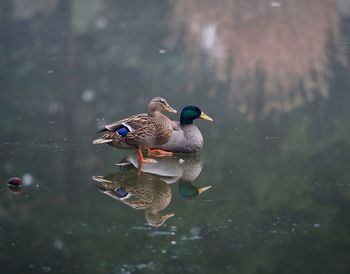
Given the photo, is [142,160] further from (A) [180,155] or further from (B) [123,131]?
(A) [180,155]

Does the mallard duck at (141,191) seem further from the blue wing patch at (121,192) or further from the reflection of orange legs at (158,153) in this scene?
the reflection of orange legs at (158,153)

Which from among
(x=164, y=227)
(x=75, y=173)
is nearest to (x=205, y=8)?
(x=75, y=173)

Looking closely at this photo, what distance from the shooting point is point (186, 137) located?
6289 mm

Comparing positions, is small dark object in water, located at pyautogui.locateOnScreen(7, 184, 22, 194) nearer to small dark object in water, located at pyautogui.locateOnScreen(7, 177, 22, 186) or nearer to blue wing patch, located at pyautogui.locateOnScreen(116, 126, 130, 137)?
small dark object in water, located at pyautogui.locateOnScreen(7, 177, 22, 186)

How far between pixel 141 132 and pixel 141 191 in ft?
2.46

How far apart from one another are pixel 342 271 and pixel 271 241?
1.68 ft

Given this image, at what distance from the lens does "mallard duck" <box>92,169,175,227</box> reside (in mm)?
5074

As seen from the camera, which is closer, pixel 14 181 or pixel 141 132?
A: pixel 14 181

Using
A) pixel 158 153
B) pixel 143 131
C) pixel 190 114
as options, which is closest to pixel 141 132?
pixel 143 131

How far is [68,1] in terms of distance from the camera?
11.2m

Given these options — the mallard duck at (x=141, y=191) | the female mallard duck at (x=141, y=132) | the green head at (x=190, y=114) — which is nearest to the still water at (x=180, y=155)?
the mallard duck at (x=141, y=191)

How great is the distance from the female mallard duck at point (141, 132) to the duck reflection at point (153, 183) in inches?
5.5

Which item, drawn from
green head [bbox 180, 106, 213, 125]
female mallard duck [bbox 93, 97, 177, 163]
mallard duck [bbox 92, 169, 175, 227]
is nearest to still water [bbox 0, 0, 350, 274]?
mallard duck [bbox 92, 169, 175, 227]

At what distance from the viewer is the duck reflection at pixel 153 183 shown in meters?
5.19
